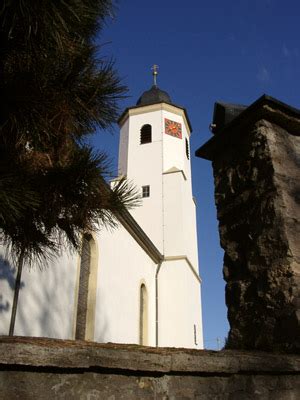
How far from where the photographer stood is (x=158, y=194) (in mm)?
19453

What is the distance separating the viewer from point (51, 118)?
3.26 m

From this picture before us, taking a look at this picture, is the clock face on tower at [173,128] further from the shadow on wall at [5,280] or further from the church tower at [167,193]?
the shadow on wall at [5,280]

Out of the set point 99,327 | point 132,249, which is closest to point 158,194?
point 132,249

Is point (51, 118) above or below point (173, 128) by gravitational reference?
below

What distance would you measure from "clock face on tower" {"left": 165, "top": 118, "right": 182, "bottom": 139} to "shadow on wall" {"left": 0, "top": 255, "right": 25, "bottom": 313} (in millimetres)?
14824

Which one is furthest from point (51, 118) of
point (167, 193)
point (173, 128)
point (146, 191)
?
point (173, 128)

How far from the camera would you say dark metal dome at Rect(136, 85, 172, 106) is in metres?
22.6

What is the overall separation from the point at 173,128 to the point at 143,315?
10.3 meters

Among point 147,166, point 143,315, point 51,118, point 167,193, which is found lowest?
point 51,118

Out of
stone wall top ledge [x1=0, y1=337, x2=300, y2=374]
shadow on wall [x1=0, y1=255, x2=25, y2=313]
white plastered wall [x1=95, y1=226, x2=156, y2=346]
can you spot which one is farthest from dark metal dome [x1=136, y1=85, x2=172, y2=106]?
stone wall top ledge [x1=0, y1=337, x2=300, y2=374]

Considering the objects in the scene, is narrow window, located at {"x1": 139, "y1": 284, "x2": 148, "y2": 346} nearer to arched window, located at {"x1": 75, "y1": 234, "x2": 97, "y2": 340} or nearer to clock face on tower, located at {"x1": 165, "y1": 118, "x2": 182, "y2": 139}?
arched window, located at {"x1": 75, "y1": 234, "x2": 97, "y2": 340}

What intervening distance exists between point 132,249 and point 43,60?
1165cm

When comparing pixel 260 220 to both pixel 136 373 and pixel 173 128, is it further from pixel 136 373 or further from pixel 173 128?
pixel 173 128

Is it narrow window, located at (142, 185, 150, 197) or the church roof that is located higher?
the church roof
